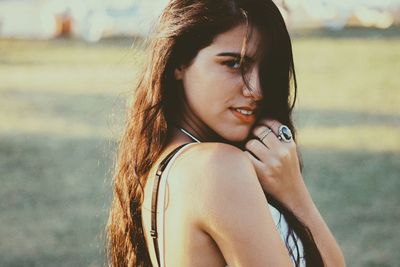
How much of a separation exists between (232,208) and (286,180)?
1.21 feet

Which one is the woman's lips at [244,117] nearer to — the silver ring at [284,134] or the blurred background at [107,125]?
the silver ring at [284,134]

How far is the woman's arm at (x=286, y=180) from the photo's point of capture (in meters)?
2.04

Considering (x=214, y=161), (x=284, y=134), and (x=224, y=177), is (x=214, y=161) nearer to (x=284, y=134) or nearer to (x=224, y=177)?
(x=224, y=177)

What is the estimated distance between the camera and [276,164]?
204 cm

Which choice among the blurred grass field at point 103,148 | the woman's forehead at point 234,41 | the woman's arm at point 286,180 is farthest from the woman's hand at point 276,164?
the blurred grass field at point 103,148

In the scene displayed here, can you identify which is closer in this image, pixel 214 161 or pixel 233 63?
pixel 214 161

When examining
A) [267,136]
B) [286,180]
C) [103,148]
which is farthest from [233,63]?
[103,148]

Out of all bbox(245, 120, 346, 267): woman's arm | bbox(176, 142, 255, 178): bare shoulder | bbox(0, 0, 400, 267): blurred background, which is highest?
bbox(176, 142, 255, 178): bare shoulder

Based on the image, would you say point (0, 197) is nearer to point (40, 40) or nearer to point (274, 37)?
point (274, 37)

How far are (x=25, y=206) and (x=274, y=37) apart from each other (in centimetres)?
469

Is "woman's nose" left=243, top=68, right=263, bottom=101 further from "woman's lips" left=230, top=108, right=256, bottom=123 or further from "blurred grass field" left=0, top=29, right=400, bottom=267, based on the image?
"blurred grass field" left=0, top=29, right=400, bottom=267

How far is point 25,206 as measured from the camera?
6312 millimetres

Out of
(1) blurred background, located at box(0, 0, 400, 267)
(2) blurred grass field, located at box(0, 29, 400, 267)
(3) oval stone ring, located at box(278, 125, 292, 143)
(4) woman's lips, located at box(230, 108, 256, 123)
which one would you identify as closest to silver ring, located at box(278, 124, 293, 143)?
(3) oval stone ring, located at box(278, 125, 292, 143)

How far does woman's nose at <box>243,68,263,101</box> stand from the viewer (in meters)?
1.92
